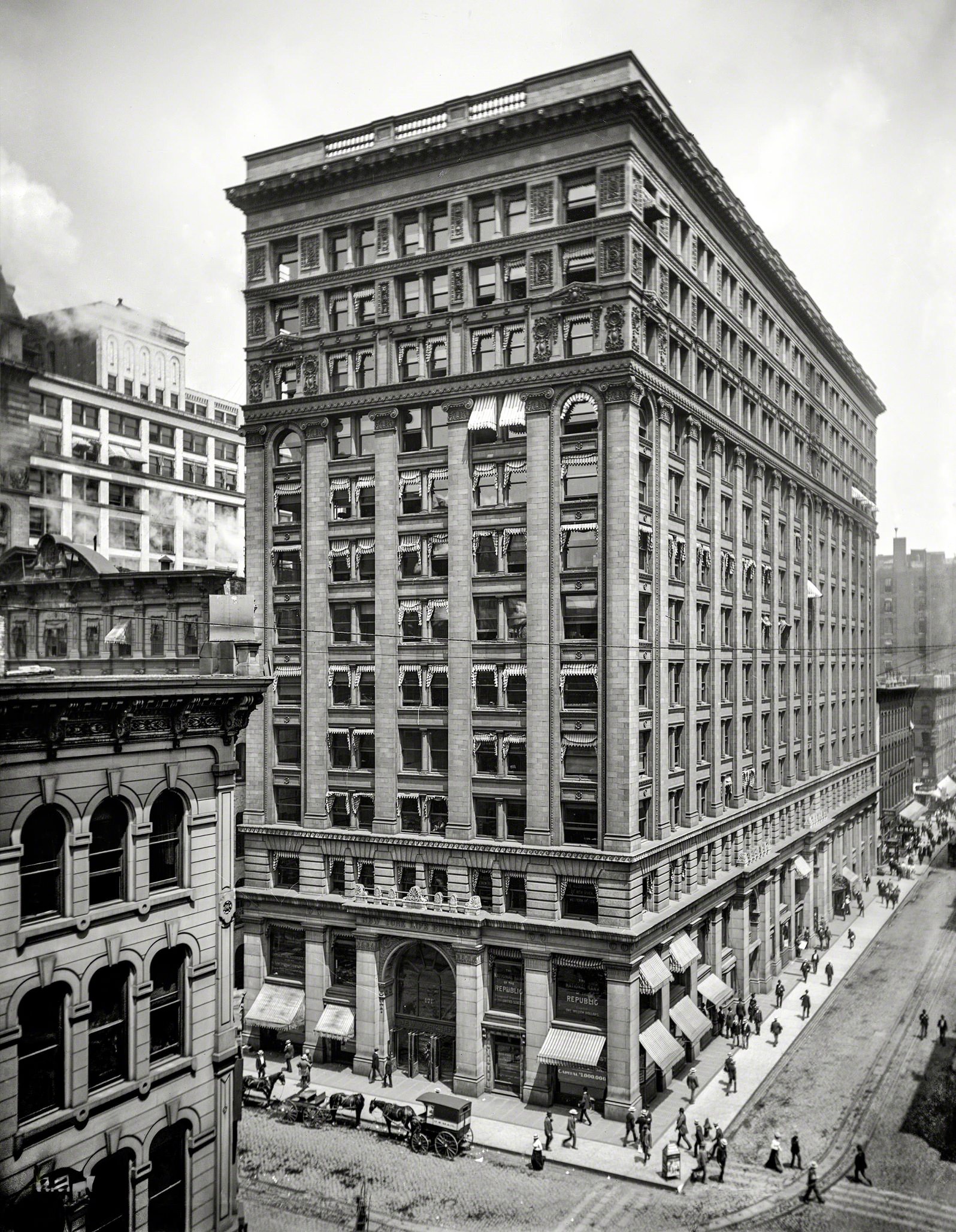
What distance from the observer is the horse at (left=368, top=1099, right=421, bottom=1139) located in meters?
36.8

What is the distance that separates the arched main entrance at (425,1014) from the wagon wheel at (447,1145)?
7.12 metres

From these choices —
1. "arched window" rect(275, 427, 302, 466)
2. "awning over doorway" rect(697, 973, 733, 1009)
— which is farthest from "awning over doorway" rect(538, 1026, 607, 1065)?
"arched window" rect(275, 427, 302, 466)

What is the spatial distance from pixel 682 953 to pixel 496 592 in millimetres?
17719

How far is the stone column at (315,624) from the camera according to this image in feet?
157

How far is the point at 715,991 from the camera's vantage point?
48781 millimetres

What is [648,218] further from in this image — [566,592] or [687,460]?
[566,592]

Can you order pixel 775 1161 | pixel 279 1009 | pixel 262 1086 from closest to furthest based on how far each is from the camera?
pixel 775 1161, pixel 262 1086, pixel 279 1009

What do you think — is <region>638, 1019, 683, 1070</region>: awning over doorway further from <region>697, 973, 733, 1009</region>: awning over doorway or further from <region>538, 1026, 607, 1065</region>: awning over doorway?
<region>697, 973, 733, 1009</region>: awning over doorway

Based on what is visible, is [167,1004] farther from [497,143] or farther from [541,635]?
[497,143]

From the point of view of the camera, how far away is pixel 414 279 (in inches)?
1841

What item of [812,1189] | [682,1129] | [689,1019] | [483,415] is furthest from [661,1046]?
[483,415]

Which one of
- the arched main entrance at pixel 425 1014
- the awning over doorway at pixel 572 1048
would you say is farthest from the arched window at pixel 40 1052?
the arched main entrance at pixel 425 1014

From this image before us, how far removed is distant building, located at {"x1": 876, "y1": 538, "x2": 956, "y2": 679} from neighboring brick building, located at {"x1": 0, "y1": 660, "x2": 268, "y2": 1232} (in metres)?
75.7

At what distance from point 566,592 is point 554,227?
15.4 meters
